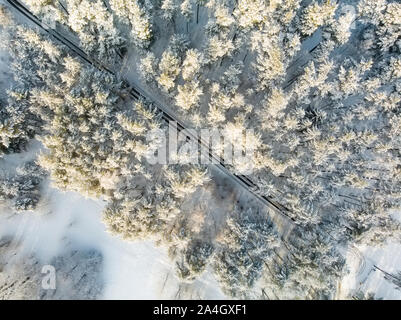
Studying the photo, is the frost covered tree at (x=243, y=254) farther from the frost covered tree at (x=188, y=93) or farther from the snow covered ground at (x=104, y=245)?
the frost covered tree at (x=188, y=93)

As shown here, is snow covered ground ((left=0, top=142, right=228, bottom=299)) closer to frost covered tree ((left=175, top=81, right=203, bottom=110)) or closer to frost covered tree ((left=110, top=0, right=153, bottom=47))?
frost covered tree ((left=175, top=81, right=203, bottom=110))

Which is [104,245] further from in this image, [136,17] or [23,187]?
[136,17]

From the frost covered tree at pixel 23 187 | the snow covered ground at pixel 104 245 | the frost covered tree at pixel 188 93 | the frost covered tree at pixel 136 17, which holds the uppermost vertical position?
the frost covered tree at pixel 136 17

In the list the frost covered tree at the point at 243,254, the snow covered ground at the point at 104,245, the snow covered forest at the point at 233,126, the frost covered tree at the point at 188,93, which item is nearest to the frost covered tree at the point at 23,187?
the snow covered forest at the point at 233,126

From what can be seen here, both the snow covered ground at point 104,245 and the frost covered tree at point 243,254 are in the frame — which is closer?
the frost covered tree at point 243,254

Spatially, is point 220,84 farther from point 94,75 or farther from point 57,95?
point 57,95

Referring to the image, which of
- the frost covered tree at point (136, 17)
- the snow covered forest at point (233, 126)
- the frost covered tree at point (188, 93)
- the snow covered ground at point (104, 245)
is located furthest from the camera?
the snow covered ground at point (104, 245)

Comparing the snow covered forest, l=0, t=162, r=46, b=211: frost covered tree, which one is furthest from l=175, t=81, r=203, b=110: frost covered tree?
l=0, t=162, r=46, b=211: frost covered tree

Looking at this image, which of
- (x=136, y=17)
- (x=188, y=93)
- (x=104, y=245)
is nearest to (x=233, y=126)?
(x=188, y=93)
